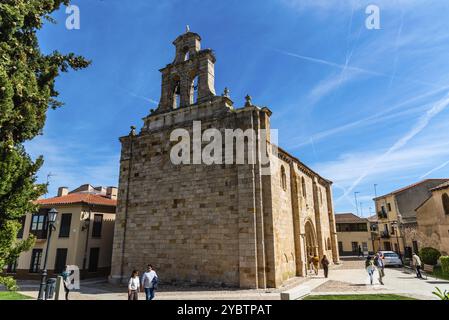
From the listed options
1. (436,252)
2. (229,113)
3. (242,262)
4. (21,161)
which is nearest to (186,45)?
(229,113)

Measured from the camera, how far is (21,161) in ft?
29.9

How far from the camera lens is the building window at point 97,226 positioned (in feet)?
70.3

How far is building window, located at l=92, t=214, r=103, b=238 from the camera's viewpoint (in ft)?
70.3

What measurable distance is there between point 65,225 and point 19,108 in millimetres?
14152

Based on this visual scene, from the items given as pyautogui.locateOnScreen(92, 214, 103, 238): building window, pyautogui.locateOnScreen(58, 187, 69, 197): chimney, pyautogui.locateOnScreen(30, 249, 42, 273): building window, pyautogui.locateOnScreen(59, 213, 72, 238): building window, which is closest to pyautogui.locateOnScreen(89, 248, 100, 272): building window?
pyautogui.locateOnScreen(92, 214, 103, 238): building window

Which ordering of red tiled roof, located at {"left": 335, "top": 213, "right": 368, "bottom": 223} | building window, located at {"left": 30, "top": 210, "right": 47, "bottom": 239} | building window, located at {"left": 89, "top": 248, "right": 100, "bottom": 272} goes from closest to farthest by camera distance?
building window, located at {"left": 89, "top": 248, "right": 100, "bottom": 272}
building window, located at {"left": 30, "top": 210, "right": 47, "bottom": 239}
red tiled roof, located at {"left": 335, "top": 213, "right": 368, "bottom": 223}

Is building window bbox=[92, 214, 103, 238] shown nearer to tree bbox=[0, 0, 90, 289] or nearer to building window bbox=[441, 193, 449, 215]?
tree bbox=[0, 0, 90, 289]

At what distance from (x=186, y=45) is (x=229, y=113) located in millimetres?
6431

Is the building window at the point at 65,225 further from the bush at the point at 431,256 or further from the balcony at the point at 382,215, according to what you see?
the balcony at the point at 382,215

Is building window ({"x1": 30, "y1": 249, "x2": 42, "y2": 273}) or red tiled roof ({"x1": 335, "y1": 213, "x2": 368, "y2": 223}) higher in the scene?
red tiled roof ({"x1": 335, "y1": 213, "x2": 368, "y2": 223})

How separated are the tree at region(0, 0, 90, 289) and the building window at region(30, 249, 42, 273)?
13625 millimetres

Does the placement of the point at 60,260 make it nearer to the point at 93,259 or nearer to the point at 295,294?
the point at 93,259

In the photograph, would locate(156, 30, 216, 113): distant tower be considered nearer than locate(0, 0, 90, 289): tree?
No
